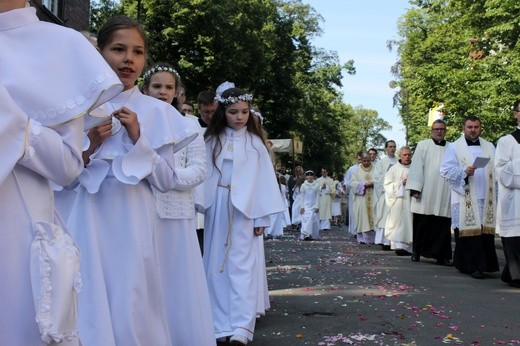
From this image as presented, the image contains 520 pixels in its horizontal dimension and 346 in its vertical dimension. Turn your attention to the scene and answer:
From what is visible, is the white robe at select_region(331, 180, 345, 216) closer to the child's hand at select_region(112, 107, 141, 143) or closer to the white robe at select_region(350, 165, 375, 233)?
the white robe at select_region(350, 165, 375, 233)

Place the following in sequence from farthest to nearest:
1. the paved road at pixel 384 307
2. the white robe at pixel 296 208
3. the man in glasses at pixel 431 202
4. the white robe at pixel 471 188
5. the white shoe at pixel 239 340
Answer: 1. the white robe at pixel 296 208
2. the man in glasses at pixel 431 202
3. the white robe at pixel 471 188
4. the paved road at pixel 384 307
5. the white shoe at pixel 239 340

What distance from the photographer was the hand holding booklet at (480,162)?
489 inches

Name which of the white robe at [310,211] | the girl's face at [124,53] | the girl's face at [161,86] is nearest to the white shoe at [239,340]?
the girl's face at [161,86]

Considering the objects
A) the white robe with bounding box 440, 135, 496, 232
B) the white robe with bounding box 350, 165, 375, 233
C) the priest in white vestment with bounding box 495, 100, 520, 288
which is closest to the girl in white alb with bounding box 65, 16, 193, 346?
the priest in white vestment with bounding box 495, 100, 520, 288

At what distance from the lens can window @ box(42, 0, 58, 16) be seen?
1902cm

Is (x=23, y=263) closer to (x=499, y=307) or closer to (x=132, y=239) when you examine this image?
(x=132, y=239)

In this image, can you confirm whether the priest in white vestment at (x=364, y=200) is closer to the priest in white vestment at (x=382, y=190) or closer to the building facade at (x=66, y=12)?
the priest in white vestment at (x=382, y=190)

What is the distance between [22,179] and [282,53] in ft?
183

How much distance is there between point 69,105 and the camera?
9.09ft

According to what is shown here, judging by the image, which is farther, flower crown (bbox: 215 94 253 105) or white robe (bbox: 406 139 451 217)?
white robe (bbox: 406 139 451 217)

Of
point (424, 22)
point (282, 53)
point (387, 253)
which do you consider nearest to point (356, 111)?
point (282, 53)

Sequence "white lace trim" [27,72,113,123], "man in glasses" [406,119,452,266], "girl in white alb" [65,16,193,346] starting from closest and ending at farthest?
1. "white lace trim" [27,72,113,123]
2. "girl in white alb" [65,16,193,346]
3. "man in glasses" [406,119,452,266]

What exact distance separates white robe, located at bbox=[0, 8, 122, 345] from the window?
16677 millimetres

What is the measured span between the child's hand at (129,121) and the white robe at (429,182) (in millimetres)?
11594
